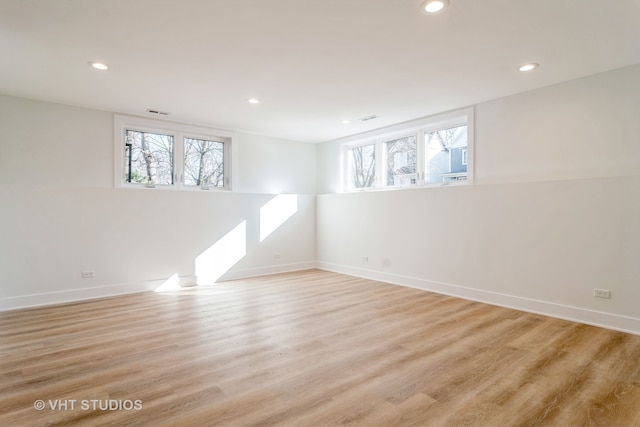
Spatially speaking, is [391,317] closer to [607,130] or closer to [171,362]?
[171,362]

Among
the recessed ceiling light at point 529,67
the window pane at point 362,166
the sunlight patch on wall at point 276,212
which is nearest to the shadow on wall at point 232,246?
the sunlight patch on wall at point 276,212

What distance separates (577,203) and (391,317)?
7.64ft

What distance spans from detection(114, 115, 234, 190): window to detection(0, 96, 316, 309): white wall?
0.73 feet

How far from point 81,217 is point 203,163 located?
198cm

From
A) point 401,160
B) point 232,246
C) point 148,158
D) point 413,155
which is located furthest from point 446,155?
point 148,158

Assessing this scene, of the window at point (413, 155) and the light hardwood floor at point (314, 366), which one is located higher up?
the window at point (413, 155)

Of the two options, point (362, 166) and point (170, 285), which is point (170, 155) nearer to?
point (170, 285)

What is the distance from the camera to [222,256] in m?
5.56

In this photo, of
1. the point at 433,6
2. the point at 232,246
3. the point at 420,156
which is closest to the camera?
the point at 433,6

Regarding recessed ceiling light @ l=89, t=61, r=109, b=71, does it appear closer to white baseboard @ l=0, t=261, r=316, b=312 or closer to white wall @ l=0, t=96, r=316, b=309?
white wall @ l=0, t=96, r=316, b=309

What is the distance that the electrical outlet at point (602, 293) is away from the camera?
328 cm

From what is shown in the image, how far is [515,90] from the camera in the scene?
3.92 m

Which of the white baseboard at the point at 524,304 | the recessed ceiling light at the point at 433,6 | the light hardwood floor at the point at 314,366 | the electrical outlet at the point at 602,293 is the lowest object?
the light hardwood floor at the point at 314,366

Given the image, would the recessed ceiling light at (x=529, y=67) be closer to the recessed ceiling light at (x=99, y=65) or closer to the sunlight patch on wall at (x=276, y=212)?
the recessed ceiling light at (x=99, y=65)
